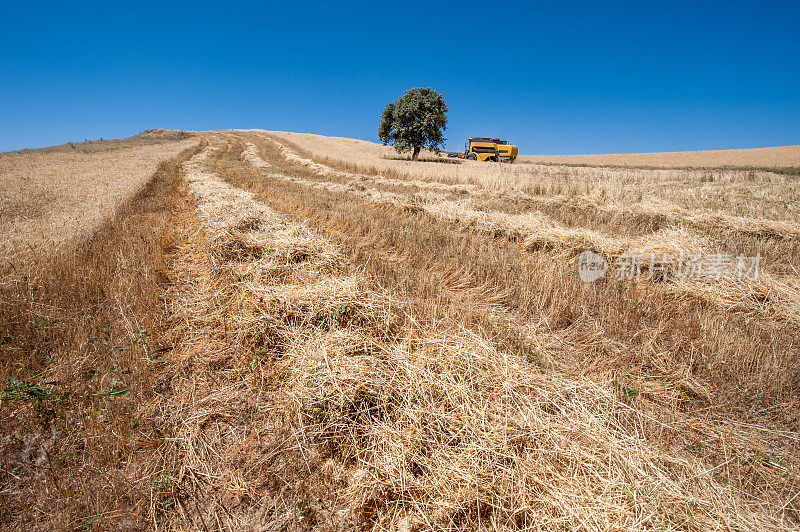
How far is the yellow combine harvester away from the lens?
34844mm

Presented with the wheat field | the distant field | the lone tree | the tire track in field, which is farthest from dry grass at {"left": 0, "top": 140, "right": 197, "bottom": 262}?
the distant field

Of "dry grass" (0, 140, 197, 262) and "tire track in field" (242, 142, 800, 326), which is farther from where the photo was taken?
"dry grass" (0, 140, 197, 262)

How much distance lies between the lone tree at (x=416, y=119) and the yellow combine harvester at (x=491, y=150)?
5274 mm

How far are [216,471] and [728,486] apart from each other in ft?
10.2

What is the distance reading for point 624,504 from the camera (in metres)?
1.64

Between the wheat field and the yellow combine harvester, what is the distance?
32000 mm

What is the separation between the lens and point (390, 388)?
2.36 meters

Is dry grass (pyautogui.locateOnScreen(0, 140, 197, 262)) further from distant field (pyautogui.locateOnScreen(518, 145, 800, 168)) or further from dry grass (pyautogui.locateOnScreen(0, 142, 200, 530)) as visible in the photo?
distant field (pyautogui.locateOnScreen(518, 145, 800, 168))

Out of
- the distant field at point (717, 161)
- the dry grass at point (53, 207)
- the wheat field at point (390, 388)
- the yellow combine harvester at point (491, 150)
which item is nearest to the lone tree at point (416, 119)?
the yellow combine harvester at point (491, 150)

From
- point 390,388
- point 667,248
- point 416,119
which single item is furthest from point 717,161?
point 390,388

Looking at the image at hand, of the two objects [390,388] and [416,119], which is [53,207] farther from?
[416,119]

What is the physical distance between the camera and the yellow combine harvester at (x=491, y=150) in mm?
34844

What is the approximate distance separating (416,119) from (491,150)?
30.5 ft

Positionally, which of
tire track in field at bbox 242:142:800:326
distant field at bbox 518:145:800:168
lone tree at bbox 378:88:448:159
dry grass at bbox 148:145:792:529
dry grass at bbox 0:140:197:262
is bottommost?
dry grass at bbox 148:145:792:529
